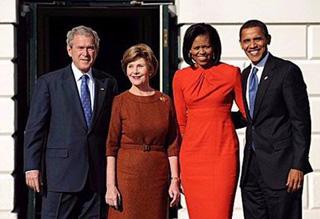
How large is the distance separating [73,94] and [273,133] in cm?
142

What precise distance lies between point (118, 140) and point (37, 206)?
9.31 feet

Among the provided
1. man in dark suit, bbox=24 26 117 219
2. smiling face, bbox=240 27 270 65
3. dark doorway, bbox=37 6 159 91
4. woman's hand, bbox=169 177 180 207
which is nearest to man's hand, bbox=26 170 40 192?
man in dark suit, bbox=24 26 117 219

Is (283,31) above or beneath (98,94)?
above

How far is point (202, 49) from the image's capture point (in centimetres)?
550

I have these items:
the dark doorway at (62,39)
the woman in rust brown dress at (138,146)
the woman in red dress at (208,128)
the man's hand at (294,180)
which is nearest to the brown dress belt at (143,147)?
the woman in rust brown dress at (138,146)

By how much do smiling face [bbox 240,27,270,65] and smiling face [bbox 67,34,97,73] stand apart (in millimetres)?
1053

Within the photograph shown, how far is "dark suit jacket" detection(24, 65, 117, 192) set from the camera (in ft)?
18.5

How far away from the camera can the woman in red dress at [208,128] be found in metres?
5.50

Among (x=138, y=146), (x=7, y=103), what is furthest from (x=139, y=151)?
(x=7, y=103)

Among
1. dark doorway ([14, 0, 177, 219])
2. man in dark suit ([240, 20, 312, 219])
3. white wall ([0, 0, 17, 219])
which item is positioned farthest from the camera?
dark doorway ([14, 0, 177, 219])

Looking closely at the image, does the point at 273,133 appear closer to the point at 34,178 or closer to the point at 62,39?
the point at 34,178

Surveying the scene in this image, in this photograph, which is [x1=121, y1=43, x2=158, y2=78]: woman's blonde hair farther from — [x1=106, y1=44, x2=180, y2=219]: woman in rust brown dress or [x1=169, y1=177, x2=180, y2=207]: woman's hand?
[x1=169, y1=177, x2=180, y2=207]: woman's hand

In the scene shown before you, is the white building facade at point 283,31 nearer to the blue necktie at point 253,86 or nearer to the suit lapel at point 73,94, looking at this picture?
the blue necktie at point 253,86

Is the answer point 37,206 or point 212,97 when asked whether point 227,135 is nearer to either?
point 212,97
